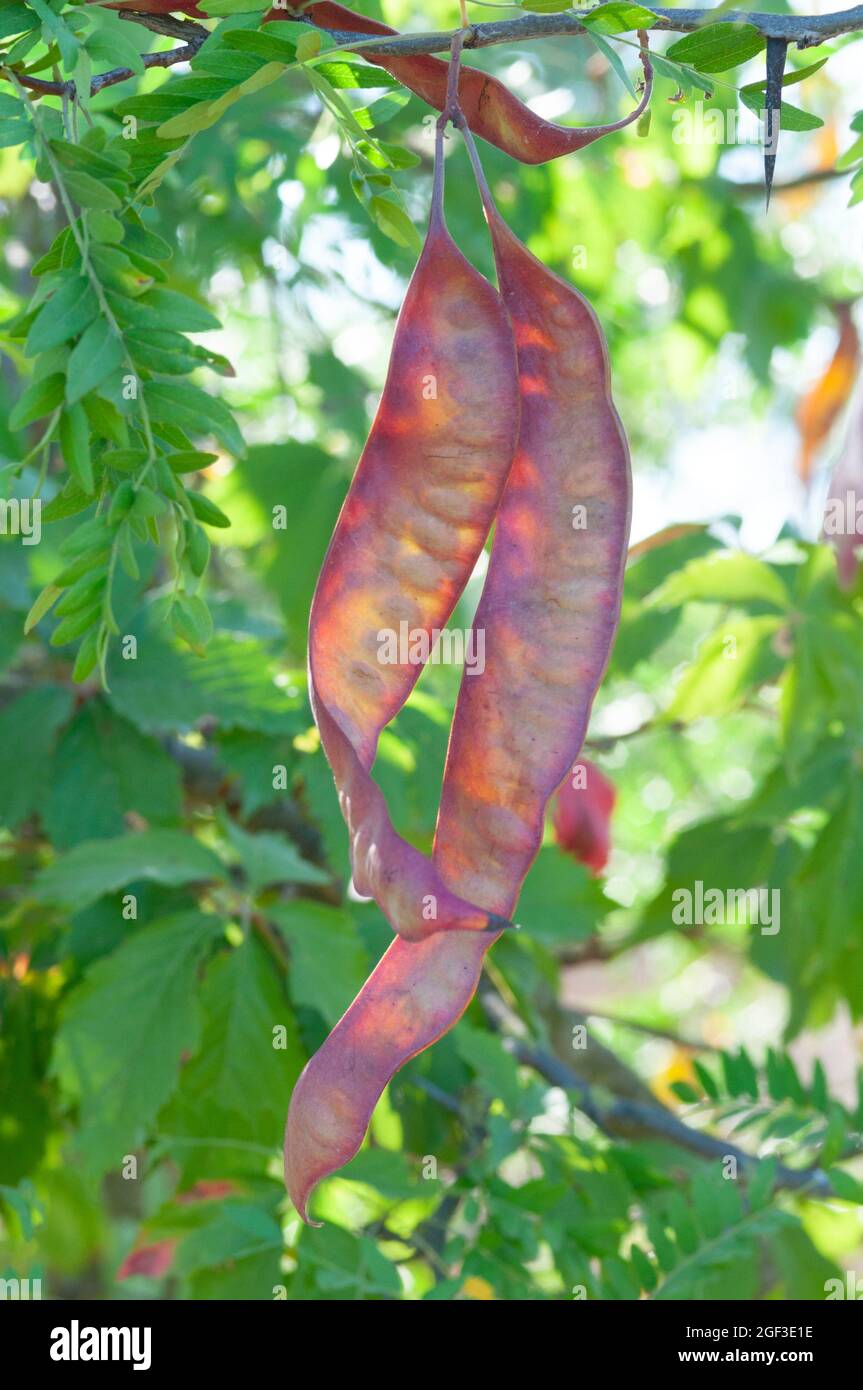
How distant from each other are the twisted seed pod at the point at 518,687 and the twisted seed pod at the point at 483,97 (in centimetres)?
3

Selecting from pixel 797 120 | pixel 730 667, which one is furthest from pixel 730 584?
pixel 797 120

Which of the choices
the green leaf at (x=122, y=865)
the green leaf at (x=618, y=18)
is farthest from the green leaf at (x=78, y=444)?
the green leaf at (x=122, y=865)

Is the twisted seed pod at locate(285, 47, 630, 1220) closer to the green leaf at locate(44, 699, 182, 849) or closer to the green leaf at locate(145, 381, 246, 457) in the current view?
the green leaf at locate(145, 381, 246, 457)

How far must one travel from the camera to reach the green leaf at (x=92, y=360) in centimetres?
49

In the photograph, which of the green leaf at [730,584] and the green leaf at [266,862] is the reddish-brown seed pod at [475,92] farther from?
the green leaf at [730,584]

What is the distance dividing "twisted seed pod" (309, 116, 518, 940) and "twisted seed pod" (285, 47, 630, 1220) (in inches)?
0.7

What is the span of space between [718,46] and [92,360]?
0.26 metres

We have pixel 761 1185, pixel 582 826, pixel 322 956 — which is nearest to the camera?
pixel 761 1185

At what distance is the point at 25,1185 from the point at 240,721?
1.27ft

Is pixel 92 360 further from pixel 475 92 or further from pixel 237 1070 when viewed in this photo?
pixel 237 1070

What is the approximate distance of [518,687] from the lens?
0.50 m

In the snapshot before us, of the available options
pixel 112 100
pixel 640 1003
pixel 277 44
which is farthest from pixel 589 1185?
pixel 640 1003

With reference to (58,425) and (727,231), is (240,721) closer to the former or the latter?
(58,425)

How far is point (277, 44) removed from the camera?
1.62ft
